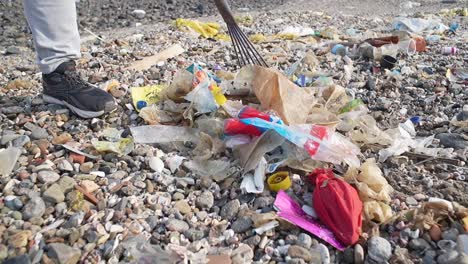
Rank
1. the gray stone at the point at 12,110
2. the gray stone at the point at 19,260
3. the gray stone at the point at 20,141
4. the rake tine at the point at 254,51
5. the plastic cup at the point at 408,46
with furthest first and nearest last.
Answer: the plastic cup at the point at 408,46
the rake tine at the point at 254,51
the gray stone at the point at 12,110
the gray stone at the point at 20,141
the gray stone at the point at 19,260

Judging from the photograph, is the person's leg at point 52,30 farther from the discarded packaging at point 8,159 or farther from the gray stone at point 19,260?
the gray stone at point 19,260

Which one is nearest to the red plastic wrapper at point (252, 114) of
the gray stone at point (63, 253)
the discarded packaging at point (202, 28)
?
the gray stone at point (63, 253)

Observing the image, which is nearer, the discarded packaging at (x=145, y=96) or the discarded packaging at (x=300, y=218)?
the discarded packaging at (x=300, y=218)

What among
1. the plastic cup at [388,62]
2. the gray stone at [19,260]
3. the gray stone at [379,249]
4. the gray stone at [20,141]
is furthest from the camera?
the plastic cup at [388,62]

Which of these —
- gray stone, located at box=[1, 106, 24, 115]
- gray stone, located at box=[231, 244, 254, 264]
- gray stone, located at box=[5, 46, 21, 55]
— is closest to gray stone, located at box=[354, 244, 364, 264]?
gray stone, located at box=[231, 244, 254, 264]

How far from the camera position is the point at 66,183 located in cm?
212

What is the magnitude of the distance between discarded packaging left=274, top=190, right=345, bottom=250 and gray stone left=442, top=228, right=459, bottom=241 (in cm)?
41

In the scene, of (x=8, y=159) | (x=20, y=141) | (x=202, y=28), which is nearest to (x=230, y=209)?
(x=8, y=159)

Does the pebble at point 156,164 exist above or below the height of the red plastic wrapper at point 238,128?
below

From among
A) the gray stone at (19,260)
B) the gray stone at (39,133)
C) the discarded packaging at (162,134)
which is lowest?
the gray stone at (39,133)

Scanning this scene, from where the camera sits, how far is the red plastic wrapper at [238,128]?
2.36m

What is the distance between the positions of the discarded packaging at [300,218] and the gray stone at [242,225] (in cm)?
13

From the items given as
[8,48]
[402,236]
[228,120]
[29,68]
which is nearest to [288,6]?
[8,48]

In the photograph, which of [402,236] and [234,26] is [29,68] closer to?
[234,26]
